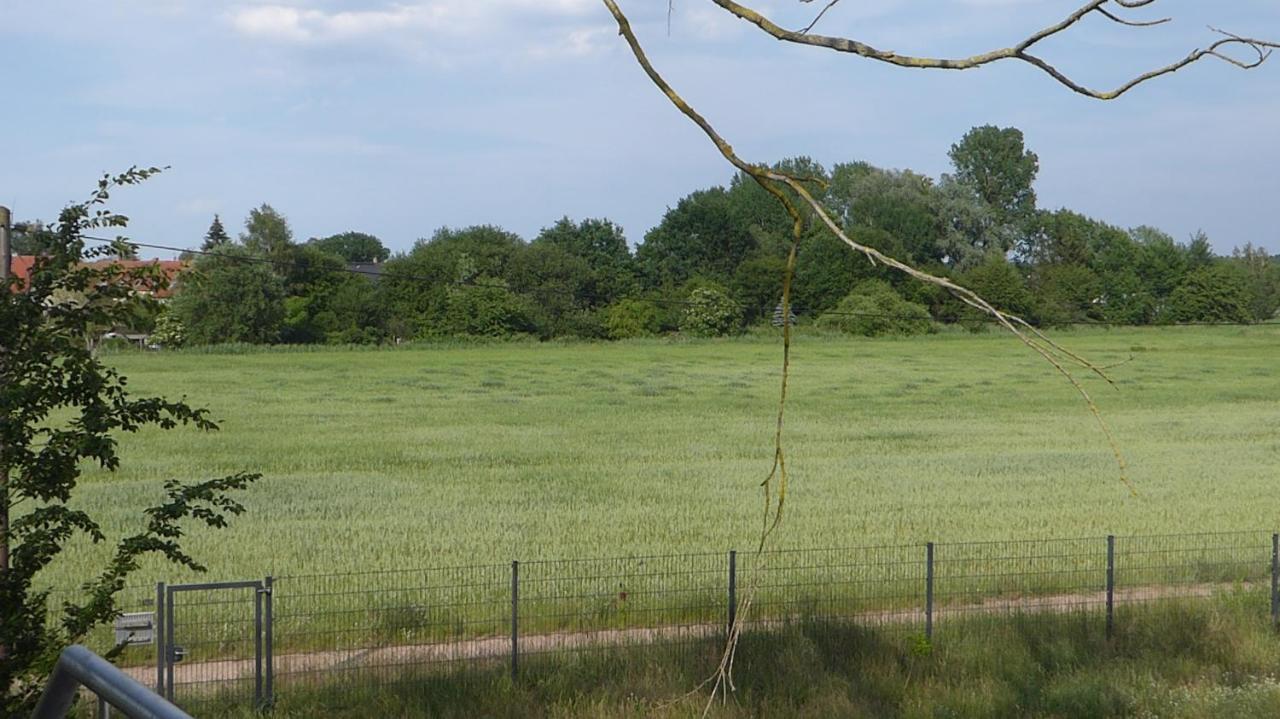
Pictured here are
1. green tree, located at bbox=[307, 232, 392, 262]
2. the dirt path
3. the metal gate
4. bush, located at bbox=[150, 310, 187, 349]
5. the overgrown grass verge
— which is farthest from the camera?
green tree, located at bbox=[307, 232, 392, 262]

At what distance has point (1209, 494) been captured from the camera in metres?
25.5

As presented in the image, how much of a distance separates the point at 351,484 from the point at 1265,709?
20727mm

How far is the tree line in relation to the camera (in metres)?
69.6

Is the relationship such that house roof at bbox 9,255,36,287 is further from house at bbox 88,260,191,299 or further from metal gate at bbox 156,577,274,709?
metal gate at bbox 156,577,274,709

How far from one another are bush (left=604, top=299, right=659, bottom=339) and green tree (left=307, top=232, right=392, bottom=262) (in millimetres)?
67124

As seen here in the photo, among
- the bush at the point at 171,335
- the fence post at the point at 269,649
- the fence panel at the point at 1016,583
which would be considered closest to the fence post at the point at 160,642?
the fence post at the point at 269,649

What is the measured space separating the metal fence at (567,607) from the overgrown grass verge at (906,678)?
29 centimetres

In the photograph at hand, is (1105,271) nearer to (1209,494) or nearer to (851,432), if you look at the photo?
(851,432)

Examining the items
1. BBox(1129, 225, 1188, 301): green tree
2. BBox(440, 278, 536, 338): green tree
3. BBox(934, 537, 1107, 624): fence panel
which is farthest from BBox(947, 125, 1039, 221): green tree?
BBox(934, 537, 1107, 624): fence panel

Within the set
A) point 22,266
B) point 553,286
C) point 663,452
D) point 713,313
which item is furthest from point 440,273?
point 22,266

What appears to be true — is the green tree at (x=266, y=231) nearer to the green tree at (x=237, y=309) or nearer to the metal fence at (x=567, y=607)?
the green tree at (x=237, y=309)

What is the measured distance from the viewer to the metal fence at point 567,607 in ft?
37.5

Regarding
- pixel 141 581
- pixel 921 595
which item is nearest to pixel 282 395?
pixel 141 581

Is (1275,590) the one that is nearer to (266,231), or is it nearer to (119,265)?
(119,265)
